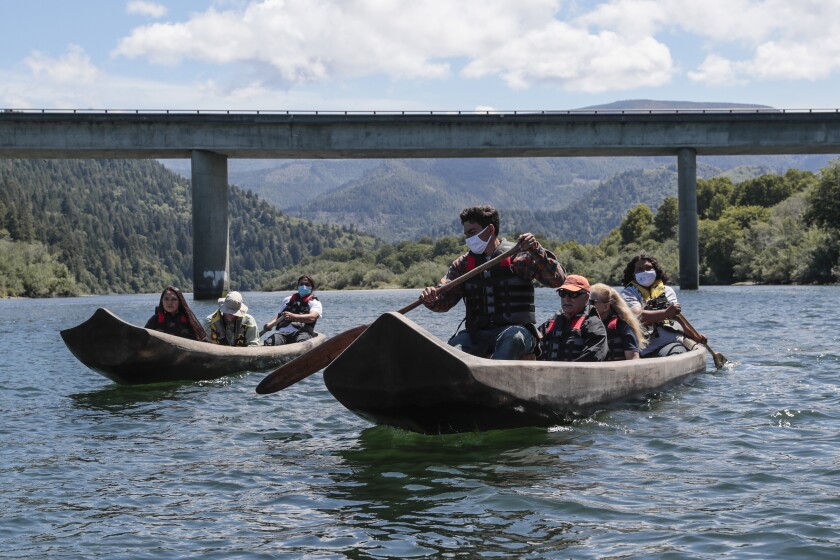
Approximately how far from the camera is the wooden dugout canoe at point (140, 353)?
14586 millimetres

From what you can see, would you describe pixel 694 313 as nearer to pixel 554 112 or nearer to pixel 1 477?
pixel 554 112

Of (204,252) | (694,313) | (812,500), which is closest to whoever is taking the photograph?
(812,500)

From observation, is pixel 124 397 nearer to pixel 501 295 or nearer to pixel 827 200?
pixel 501 295

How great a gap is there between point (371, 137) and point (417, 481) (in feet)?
158

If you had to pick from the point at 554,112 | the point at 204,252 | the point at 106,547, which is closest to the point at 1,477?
the point at 106,547

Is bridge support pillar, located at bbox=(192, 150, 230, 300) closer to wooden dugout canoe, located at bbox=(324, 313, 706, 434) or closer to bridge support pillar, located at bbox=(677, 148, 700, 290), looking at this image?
bridge support pillar, located at bbox=(677, 148, 700, 290)

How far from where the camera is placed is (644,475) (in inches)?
327

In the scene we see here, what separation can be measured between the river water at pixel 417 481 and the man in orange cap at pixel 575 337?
2.25 feet

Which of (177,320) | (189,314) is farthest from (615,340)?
(177,320)

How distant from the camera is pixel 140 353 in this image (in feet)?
48.4

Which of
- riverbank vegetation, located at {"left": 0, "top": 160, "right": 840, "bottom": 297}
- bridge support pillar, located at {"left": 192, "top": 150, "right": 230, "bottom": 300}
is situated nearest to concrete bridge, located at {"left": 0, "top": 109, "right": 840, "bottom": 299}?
bridge support pillar, located at {"left": 192, "top": 150, "right": 230, "bottom": 300}

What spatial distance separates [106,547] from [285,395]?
317 inches

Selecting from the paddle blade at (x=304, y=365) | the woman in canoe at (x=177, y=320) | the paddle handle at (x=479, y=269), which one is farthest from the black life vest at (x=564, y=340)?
the woman in canoe at (x=177, y=320)

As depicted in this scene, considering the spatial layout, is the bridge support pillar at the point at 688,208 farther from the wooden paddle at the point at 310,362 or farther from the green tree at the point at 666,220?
the wooden paddle at the point at 310,362
